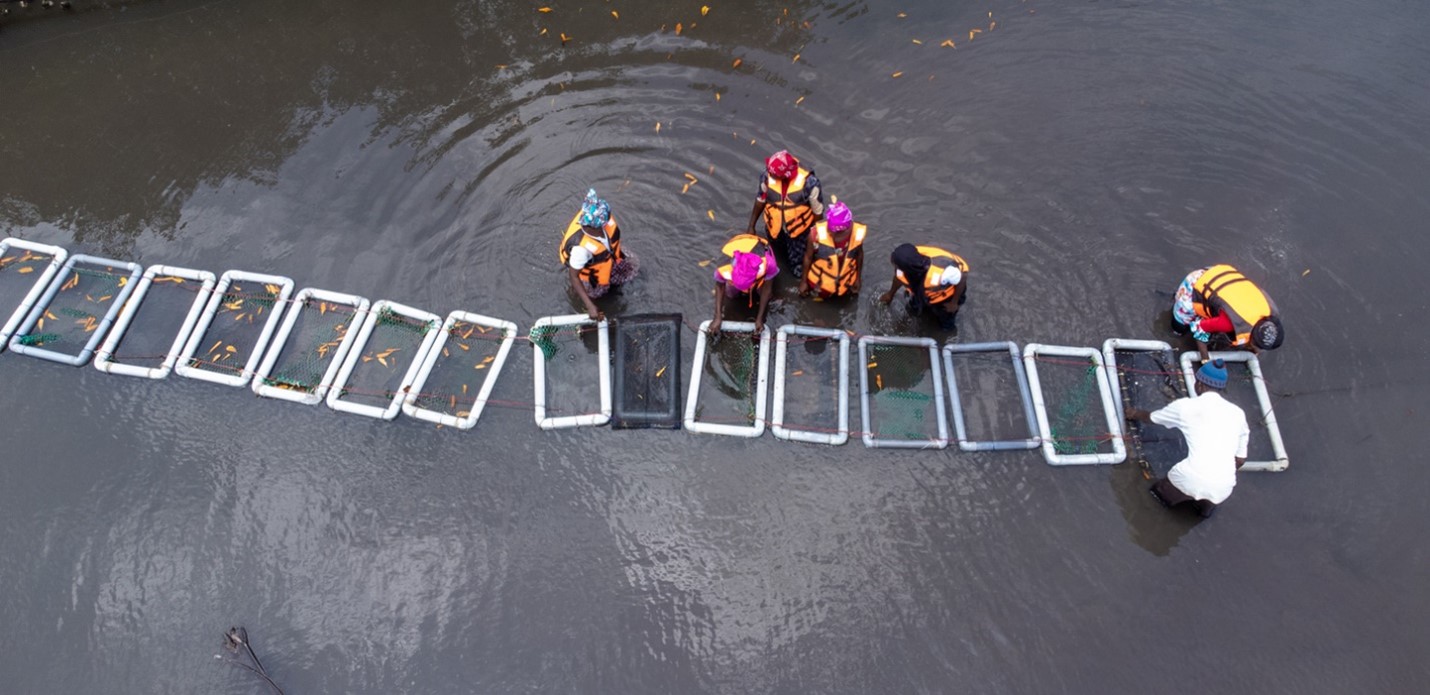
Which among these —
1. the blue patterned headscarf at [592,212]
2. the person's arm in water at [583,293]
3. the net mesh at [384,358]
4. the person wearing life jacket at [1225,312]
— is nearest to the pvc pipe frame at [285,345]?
the net mesh at [384,358]

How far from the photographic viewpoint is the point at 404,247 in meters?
7.11

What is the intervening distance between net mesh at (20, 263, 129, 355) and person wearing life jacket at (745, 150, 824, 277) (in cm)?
591

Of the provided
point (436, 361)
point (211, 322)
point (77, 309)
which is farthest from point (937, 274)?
point (77, 309)

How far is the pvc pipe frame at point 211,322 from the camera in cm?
646

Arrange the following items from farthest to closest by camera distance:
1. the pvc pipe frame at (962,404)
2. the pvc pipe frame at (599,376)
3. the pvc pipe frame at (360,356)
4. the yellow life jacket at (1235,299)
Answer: the pvc pipe frame at (360,356), the pvc pipe frame at (599,376), the pvc pipe frame at (962,404), the yellow life jacket at (1235,299)

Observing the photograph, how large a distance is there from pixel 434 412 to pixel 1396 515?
7.42 metres

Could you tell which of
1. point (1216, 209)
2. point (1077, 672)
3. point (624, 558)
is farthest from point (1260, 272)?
point (624, 558)

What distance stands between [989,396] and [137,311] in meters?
7.52

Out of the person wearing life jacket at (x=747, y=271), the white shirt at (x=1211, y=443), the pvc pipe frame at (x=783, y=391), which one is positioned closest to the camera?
the white shirt at (x=1211, y=443)

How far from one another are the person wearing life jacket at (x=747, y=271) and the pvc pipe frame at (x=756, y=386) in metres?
0.15

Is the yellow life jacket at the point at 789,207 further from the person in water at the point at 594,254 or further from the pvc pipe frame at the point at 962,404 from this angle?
the pvc pipe frame at the point at 962,404

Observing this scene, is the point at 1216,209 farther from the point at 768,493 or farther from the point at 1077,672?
the point at 768,493

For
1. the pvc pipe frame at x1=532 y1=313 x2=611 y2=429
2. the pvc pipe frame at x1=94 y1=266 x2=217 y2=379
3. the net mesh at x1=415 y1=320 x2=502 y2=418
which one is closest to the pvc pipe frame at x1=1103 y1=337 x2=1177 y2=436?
the pvc pipe frame at x1=532 y1=313 x2=611 y2=429

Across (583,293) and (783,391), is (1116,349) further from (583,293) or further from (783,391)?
(583,293)
